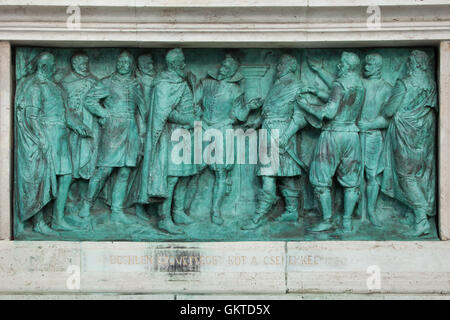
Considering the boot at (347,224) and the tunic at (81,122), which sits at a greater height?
the tunic at (81,122)

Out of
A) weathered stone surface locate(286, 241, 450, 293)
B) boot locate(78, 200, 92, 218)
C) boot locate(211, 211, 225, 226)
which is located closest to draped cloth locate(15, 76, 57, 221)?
boot locate(78, 200, 92, 218)

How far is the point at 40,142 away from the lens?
366 inches

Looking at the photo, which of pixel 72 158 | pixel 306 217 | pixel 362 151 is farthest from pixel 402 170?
pixel 72 158

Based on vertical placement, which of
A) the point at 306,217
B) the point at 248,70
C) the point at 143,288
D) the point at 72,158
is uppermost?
the point at 248,70

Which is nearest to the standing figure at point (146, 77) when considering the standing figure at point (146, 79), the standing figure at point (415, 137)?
the standing figure at point (146, 79)

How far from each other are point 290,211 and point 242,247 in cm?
76

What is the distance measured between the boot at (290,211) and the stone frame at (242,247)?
0.46m

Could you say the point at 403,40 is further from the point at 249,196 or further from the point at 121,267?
the point at 121,267

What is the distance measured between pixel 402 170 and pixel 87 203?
3630mm

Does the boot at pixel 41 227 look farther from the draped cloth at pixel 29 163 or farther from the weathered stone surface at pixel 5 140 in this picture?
the weathered stone surface at pixel 5 140

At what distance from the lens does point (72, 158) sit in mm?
9492

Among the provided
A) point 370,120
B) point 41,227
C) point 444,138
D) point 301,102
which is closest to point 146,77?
point 301,102

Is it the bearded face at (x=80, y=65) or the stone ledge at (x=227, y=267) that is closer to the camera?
the stone ledge at (x=227, y=267)

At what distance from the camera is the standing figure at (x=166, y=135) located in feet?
30.7
